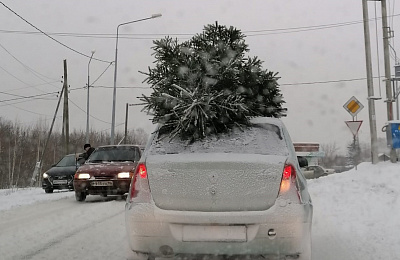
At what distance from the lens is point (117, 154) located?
13141mm

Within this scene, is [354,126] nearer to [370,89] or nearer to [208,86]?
[370,89]

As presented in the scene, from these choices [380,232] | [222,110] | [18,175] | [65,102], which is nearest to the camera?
[222,110]

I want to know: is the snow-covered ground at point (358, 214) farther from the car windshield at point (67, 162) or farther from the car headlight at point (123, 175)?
the car windshield at point (67, 162)

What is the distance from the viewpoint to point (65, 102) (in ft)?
109

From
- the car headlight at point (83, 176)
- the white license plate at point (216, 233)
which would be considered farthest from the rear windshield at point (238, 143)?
the car headlight at point (83, 176)

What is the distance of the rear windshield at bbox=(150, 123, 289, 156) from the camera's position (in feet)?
14.4

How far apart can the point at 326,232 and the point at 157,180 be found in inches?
161

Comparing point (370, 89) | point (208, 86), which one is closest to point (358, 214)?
point (208, 86)

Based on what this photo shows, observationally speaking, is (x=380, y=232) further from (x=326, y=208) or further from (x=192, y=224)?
(x=192, y=224)

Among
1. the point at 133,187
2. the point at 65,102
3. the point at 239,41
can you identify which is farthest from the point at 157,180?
the point at 65,102

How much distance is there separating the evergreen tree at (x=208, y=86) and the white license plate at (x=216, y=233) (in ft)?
3.32

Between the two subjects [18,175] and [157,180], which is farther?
[18,175]

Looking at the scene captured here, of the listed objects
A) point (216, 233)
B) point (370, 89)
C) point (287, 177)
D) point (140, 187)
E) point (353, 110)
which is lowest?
point (216, 233)

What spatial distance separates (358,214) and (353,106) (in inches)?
279
